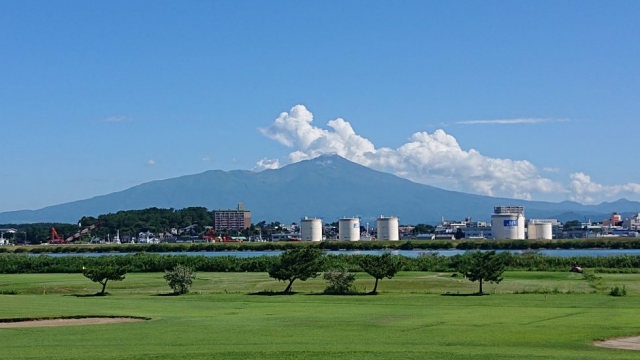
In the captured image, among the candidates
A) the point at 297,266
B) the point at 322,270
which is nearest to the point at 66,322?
the point at 297,266

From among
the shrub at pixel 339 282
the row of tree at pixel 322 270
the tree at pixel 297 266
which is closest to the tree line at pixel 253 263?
the tree at pixel 297 266

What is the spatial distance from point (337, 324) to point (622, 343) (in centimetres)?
1327

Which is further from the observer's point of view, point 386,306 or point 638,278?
point 638,278

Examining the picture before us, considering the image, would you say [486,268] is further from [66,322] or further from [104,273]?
[66,322]

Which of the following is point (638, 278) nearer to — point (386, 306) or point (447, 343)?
point (386, 306)

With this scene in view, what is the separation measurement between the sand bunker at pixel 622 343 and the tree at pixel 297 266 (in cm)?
4147

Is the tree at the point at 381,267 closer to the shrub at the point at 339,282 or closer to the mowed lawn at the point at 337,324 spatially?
the mowed lawn at the point at 337,324

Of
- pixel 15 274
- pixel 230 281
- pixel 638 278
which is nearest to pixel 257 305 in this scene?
pixel 230 281

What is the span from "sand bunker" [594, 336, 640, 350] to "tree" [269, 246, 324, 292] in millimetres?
41471

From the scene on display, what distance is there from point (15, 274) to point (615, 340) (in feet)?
288

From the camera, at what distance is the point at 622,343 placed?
3262 centimetres

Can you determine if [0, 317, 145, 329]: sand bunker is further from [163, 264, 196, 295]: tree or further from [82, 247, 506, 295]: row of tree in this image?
[82, 247, 506, 295]: row of tree

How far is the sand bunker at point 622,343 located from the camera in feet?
103

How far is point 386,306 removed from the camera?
53.5 meters
